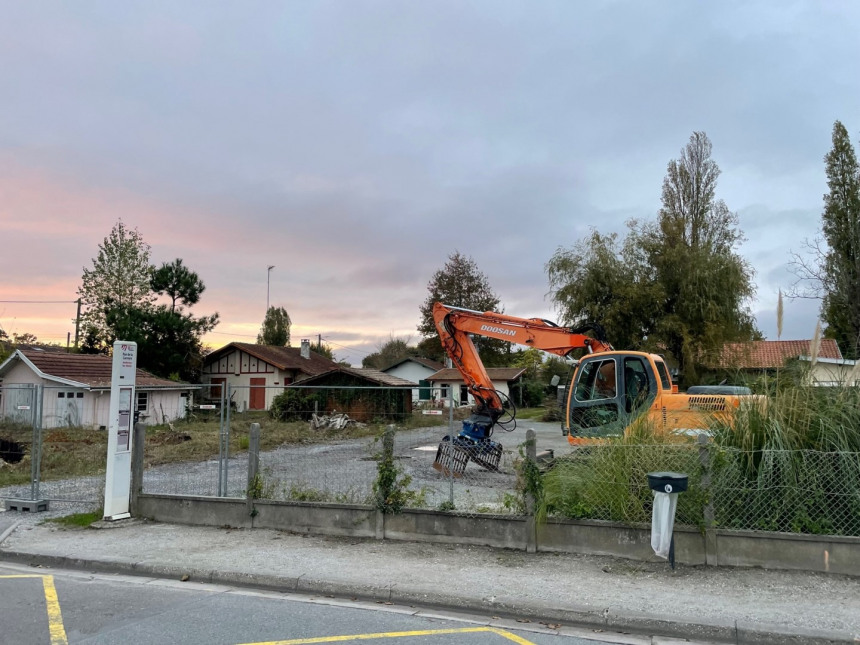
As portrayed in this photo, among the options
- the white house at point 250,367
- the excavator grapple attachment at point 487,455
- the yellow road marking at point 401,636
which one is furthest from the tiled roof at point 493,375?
the yellow road marking at point 401,636

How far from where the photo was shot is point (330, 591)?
21.4ft

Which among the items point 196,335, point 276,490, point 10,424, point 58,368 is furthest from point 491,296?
point 276,490

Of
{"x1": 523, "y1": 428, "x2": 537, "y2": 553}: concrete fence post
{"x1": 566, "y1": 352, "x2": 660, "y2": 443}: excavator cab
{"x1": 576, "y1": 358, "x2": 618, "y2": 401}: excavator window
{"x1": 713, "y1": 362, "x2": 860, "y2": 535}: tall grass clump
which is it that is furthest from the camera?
{"x1": 576, "y1": 358, "x2": 618, "y2": 401}: excavator window

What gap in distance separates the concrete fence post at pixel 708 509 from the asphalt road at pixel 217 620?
75.6 inches

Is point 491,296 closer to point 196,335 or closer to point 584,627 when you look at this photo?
point 196,335

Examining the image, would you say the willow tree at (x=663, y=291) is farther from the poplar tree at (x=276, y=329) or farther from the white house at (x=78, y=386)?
the poplar tree at (x=276, y=329)

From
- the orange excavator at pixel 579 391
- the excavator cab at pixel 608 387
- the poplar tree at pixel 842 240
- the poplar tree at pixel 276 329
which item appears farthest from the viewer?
the poplar tree at pixel 276 329

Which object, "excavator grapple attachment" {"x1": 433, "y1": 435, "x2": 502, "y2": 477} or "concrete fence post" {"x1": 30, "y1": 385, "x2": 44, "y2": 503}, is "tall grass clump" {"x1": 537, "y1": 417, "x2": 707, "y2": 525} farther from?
"concrete fence post" {"x1": 30, "y1": 385, "x2": 44, "y2": 503}

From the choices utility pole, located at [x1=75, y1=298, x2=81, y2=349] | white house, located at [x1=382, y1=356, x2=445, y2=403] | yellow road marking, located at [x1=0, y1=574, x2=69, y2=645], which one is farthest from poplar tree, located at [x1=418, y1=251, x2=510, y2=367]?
yellow road marking, located at [x1=0, y1=574, x2=69, y2=645]

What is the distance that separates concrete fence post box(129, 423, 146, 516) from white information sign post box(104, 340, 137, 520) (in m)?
0.09

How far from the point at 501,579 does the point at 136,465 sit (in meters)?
6.02

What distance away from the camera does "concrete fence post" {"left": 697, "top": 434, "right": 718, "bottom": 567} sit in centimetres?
688

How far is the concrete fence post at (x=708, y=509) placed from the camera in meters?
6.88

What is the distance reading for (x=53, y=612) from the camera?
232 inches
